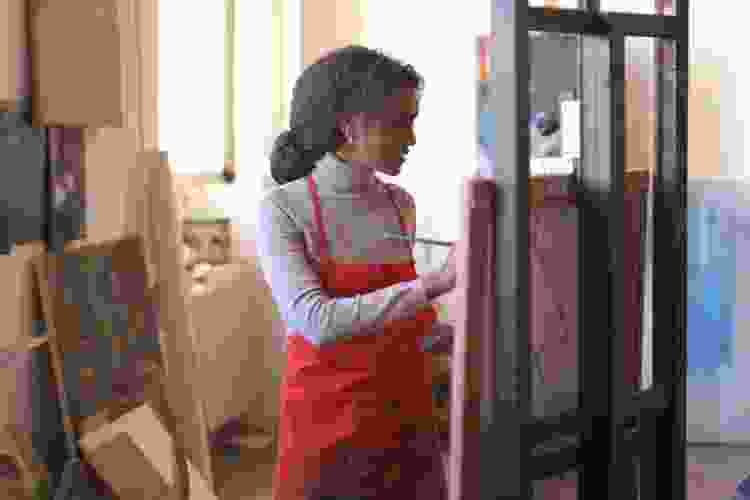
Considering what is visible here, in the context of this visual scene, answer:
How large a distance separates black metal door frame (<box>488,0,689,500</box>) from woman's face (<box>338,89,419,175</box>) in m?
0.29

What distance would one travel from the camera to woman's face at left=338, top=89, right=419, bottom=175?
1.73 meters

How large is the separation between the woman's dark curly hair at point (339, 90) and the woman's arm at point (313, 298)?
158mm

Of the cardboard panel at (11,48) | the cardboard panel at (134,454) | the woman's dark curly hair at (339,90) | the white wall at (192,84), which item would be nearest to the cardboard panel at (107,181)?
the cardboard panel at (11,48)

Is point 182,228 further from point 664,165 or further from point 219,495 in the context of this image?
point 664,165

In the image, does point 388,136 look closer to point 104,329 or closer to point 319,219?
point 319,219

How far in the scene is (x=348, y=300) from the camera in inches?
66.2

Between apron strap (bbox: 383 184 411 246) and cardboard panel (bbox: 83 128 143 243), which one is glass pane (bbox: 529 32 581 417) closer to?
apron strap (bbox: 383 184 411 246)

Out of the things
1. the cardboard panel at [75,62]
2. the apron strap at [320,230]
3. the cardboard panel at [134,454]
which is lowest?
the cardboard panel at [134,454]

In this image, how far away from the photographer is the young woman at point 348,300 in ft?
5.58

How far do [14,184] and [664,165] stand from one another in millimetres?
1113

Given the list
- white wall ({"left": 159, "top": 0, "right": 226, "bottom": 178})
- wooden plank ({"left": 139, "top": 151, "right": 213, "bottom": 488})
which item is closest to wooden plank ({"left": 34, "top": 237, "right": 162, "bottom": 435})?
wooden plank ({"left": 139, "top": 151, "right": 213, "bottom": 488})

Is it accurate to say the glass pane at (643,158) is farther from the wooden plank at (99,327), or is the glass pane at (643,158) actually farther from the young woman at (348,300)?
the wooden plank at (99,327)

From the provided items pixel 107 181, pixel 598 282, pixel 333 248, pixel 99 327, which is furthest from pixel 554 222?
pixel 107 181

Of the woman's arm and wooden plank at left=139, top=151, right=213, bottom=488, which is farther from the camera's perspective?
wooden plank at left=139, top=151, right=213, bottom=488
